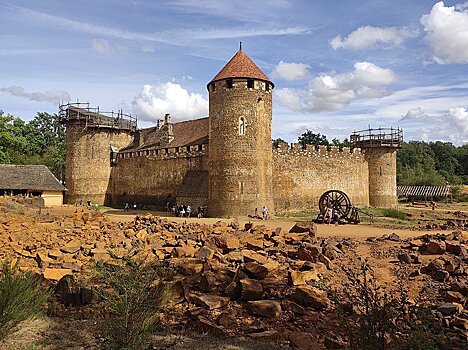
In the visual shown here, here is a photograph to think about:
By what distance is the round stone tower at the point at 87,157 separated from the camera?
37219 millimetres

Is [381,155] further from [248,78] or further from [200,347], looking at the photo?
[200,347]

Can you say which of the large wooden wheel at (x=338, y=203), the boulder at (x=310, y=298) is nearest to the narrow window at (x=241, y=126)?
the large wooden wheel at (x=338, y=203)

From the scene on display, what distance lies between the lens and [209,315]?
8.12 meters

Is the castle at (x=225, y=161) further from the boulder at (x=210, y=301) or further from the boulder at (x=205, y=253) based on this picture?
the boulder at (x=210, y=301)

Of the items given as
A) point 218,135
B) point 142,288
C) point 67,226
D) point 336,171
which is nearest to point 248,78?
point 218,135

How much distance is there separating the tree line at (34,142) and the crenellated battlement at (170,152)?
527 inches

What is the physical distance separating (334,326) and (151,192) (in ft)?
91.0

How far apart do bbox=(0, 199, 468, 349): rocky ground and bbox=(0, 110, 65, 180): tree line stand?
30006 mm

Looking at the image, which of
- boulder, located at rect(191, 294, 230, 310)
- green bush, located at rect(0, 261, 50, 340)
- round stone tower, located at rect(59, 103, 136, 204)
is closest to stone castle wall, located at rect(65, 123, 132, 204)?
round stone tower, located at rect(59, 103, 136, 204)

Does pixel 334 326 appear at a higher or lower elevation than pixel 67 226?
lower

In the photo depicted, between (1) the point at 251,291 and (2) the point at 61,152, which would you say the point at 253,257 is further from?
(2) the point at 61,152

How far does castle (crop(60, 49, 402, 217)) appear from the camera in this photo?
82.9 ft

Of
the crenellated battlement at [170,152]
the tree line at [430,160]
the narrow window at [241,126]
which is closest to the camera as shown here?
the narrow window at [241,126]

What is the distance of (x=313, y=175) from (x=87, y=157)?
1966cm
